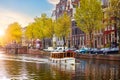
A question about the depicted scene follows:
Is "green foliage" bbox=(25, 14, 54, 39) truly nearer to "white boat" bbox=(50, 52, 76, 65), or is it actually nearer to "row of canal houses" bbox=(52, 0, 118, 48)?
"row of canal houses" bbox=(52, 0, 118, 48)

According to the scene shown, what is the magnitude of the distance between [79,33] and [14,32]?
2199 inches

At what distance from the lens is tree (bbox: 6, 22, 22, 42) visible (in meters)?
174

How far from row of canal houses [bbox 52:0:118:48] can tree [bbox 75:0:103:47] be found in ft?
25.6

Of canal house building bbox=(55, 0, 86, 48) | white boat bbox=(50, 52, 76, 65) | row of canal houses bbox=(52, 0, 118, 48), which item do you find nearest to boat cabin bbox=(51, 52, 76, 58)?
white boat bbox=(50, 52, 76, 65)

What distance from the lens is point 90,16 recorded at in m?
90.7

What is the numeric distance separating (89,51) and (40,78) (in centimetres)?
4515

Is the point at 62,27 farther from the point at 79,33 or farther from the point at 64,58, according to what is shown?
the point at 64,58

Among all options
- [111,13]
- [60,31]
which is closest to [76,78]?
[111,13]

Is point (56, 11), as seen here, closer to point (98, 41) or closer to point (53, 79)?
point (98, 41)

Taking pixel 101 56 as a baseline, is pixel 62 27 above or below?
above

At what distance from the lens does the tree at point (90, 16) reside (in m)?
90.6

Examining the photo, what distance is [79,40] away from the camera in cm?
12444

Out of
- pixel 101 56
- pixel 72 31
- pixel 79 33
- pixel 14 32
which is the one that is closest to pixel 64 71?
pixel 101 56

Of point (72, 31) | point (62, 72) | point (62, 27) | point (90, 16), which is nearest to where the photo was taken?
point (62, 72)
